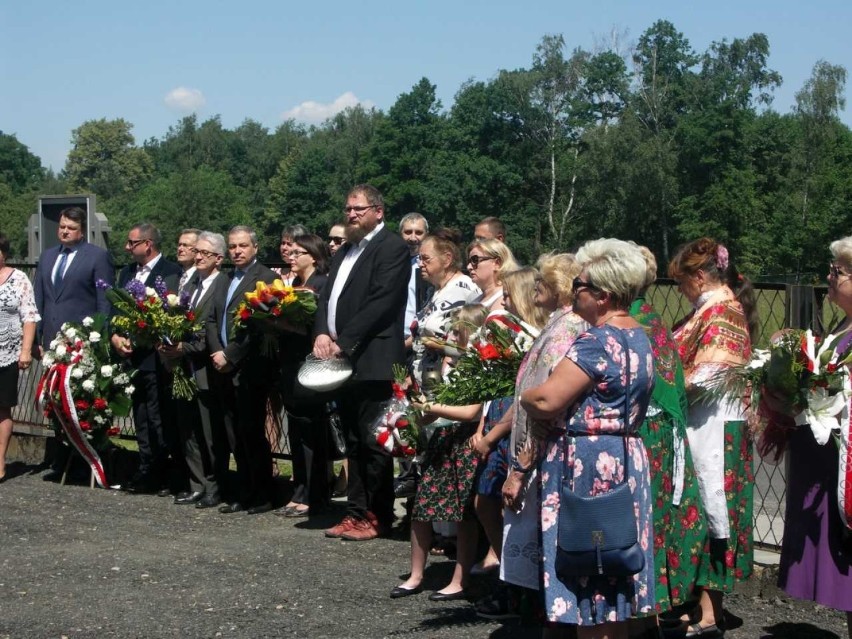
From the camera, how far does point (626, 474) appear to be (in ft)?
14.6

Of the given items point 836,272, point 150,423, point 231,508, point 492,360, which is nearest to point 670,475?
point 492,360

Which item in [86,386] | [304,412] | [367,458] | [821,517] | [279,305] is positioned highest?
[279,305]

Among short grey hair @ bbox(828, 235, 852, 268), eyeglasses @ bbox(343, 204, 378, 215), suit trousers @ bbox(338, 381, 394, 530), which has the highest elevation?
eyeglasses @ bbox(343, 204, 378, 215)

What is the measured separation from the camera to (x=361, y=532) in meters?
7.93

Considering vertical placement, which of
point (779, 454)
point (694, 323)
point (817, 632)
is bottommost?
point (817, 632)

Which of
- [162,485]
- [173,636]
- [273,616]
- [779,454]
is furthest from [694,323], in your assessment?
[162,485]

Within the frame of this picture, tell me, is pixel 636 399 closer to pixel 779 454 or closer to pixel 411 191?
pixel 779 454

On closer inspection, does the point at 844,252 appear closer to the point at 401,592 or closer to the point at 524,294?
the point at 524,294

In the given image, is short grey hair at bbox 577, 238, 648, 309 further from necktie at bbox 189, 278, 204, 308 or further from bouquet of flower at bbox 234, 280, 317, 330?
necktie at bbox 189, 278, 204, 308

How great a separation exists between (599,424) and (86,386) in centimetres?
626

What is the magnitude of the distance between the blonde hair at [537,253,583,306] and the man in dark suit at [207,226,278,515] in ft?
12.7

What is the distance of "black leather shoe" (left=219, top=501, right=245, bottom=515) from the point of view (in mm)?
9070

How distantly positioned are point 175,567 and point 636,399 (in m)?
3.64

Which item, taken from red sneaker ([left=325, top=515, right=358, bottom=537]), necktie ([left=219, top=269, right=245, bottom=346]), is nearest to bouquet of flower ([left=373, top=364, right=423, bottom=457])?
red sneaker ([left=325, top=515, right=358, bottom=537])
